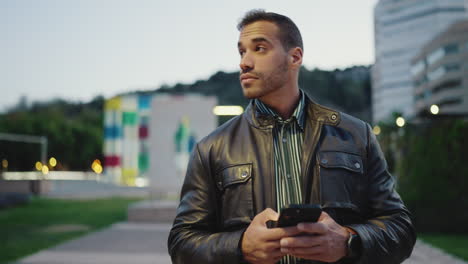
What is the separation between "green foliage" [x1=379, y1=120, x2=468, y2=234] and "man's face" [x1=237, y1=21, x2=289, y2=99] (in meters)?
11.8

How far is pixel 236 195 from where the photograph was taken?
6.06ft

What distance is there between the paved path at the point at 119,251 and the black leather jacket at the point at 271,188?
7.79m

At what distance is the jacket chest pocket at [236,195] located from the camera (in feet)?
5.98

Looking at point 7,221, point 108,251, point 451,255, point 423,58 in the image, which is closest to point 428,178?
point 451,255

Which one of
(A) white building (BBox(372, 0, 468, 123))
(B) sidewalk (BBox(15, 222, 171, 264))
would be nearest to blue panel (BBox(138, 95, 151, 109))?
(B) sidewalk (BBox(15, 222, 171, 264))

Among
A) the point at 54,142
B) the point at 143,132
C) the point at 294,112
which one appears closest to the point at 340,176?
the point at 294,112

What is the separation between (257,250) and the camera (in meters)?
1.63

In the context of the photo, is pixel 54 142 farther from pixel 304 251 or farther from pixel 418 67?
pixel 304 251

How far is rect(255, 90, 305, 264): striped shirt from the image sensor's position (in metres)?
1.84

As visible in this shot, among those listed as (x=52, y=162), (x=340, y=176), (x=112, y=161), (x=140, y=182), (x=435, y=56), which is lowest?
(x=140, y=182)

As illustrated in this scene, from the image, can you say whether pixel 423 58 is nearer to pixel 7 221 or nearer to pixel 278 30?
pixel 7 221

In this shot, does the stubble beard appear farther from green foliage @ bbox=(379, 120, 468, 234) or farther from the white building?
the white building

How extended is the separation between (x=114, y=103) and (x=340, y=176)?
3227 cm

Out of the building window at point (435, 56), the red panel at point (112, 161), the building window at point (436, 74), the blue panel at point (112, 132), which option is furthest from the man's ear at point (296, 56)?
the building window at point (436, 74)
